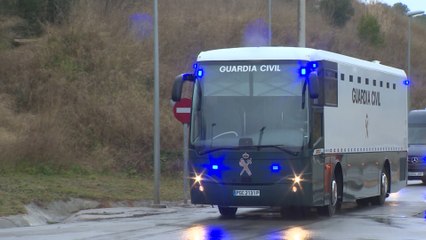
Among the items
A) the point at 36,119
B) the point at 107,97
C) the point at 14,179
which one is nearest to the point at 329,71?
the point at 14,179

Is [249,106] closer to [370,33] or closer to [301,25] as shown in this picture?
[301,25]

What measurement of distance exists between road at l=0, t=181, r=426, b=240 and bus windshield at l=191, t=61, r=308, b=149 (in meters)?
1.77

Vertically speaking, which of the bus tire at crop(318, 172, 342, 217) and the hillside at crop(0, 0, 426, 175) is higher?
the hillside at crop(0, 0, 426, 175)

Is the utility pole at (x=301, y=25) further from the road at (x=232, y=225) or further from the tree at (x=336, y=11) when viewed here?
the tree at (x=336, y=11)

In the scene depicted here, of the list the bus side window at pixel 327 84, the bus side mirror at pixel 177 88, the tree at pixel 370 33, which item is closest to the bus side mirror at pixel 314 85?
the bus side window at pixel 327 84

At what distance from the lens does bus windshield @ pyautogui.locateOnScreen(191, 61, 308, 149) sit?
59.1ft

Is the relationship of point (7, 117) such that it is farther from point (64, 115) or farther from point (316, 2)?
point (316, 2)

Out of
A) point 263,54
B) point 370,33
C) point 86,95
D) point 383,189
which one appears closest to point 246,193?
point 263,54

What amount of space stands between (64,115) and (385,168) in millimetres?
12629

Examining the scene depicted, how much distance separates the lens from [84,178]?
26.8 metres

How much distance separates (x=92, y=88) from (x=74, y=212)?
41.9ft

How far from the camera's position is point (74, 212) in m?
21.5

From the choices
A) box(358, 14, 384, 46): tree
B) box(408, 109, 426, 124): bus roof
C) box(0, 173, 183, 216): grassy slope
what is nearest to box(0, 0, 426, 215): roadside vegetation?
box(0, 173, 183, 216): grassy slope

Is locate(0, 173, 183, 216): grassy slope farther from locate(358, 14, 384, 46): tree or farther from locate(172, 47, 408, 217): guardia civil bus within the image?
locate(358, 14, 384, 46): tree
